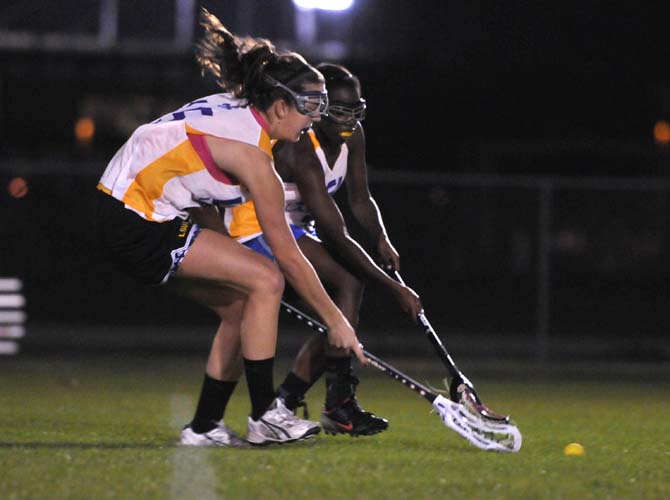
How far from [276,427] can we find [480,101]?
25.2 m

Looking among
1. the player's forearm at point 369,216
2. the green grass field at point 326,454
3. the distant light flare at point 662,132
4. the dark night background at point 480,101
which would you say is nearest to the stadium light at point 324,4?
the dark night background at point 480,101

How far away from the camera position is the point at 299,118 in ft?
21.7

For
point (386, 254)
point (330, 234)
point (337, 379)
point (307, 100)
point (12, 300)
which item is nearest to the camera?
point (307, 100)

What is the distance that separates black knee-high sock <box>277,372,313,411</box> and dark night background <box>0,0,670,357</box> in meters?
10.1

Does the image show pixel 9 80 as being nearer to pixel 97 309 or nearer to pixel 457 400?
pixel 97 309

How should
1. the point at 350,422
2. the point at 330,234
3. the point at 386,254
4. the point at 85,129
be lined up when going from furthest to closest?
the point at 85,129 → the point at 386,254 → the point at 350,422 → the point at 330,234

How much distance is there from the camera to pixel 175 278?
677 centimetres

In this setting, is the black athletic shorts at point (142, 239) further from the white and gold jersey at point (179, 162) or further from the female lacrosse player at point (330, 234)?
the female lacrosse player at point (330, 234)

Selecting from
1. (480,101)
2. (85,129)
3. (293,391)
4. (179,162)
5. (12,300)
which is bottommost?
(12,300)

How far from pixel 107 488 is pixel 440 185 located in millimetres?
11875

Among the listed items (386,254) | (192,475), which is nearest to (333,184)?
(386,254)

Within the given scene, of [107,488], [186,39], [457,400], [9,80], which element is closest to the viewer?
[107,488]

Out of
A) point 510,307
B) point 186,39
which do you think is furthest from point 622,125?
point 510,307

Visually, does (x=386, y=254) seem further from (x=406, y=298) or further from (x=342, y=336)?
(x=342, y=336)
